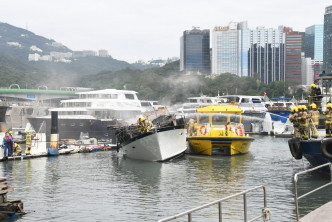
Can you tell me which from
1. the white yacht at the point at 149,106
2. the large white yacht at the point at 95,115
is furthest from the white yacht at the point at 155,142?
the white yacht at the point at 149,106

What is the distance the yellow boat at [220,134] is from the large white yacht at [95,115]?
2246 centimetres

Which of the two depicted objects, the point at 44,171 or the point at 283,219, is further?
the point at 44,171

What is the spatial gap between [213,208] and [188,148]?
71.8ft

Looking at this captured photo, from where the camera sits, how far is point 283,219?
55.3 feet

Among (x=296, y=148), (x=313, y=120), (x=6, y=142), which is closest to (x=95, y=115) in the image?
(x=6, y=142)

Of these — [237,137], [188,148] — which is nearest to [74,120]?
[188,148]

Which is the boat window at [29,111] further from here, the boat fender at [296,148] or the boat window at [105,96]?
the boat fender at [296,148]

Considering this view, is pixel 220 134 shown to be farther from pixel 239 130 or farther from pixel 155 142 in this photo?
pixel 155 142

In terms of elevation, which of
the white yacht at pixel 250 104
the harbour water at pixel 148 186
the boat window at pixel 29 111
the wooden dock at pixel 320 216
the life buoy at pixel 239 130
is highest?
the white yacht at pixel 250 104

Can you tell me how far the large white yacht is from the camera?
209 ft

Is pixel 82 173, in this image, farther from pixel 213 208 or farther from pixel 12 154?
pixel 213 208

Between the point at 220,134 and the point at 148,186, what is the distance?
45.8 feet

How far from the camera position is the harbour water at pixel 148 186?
18.4 meters

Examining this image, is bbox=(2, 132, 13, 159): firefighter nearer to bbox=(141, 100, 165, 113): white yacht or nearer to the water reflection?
the water reflection
